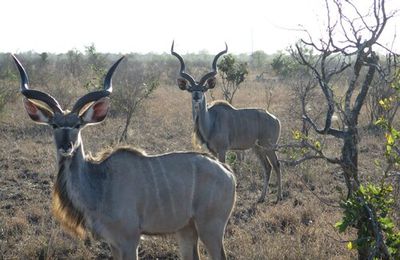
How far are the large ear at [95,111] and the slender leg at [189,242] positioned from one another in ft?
3.42

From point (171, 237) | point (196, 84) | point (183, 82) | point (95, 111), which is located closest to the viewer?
point (95, 111)

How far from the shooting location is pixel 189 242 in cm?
451

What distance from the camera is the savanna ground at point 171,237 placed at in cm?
499

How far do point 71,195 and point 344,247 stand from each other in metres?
2.29

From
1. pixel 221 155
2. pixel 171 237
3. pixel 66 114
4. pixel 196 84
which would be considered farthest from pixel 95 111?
pixel 196 84

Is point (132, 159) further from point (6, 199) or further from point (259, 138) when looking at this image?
point (259, 138)

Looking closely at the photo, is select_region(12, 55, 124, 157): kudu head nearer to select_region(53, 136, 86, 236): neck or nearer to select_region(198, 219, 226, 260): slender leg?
select_region(53, 136, 86, 236): neck

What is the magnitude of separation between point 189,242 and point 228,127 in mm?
3847

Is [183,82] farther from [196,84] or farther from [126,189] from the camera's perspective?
[126,189]

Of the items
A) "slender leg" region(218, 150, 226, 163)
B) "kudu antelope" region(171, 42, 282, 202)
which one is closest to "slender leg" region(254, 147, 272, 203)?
"kudu antelope" region(171, 42, 282, 202)

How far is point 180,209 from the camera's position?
4.23 m

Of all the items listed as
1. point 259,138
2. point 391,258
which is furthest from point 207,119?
point 391,258

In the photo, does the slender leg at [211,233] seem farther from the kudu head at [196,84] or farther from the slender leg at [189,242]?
the kudu head at [196,84]

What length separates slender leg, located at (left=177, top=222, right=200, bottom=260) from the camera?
448 centimetres
